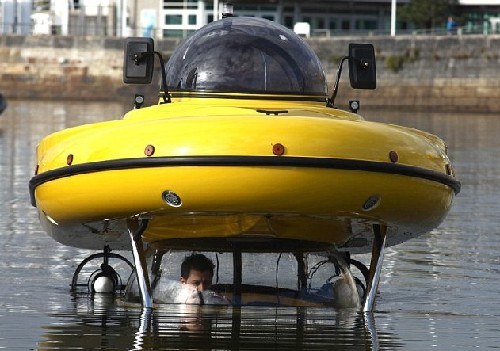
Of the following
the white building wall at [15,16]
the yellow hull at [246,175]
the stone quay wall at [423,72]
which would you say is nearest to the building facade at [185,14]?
the white building wall at [15,16]

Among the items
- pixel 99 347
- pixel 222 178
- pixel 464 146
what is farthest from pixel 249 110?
pixel 464 146

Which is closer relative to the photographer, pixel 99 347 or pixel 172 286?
pixel 99 347

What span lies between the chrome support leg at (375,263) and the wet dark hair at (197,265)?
98 centimetres

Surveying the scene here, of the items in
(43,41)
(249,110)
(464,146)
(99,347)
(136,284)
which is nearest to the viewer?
(99,347)

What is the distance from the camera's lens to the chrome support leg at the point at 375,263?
10.9 meters

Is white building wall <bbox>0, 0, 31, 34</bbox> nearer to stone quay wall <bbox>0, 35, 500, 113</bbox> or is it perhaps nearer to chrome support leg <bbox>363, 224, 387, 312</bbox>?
stone quay wall <bbox>0, 35, 500, 113</bbox>

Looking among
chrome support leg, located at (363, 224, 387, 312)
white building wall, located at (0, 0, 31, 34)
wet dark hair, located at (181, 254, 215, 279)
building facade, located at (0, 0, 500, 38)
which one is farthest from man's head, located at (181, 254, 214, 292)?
white building wall, located at (0, 0, 31, 34)

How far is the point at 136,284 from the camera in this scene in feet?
37.7

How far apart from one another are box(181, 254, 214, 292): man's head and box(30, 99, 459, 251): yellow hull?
19cm

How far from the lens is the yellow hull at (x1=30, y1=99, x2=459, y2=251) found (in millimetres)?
9930

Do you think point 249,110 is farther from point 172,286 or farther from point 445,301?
point 445,301

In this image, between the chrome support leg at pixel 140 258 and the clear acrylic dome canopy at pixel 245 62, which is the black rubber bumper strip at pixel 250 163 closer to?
the chrome support leg at pixel 140 258

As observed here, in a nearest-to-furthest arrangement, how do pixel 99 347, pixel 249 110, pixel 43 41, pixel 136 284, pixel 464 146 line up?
pixel 99 347 < pixel 249 110 < pixel 136 284 < pixel 464 146 < pixel 43 41

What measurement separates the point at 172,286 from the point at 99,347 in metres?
1.58
